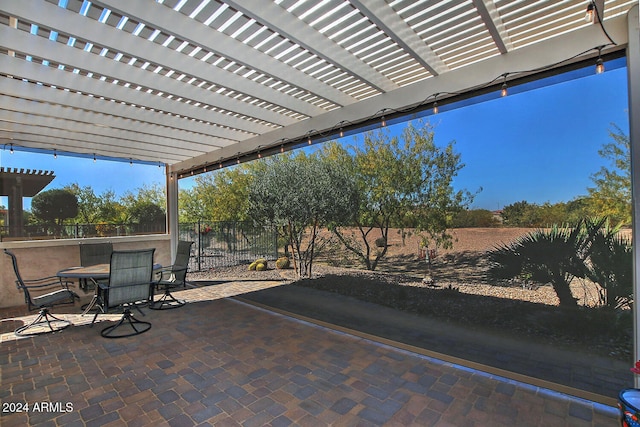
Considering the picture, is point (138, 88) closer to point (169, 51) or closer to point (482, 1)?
point (169, 51)

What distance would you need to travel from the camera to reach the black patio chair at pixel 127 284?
3816 millimetres

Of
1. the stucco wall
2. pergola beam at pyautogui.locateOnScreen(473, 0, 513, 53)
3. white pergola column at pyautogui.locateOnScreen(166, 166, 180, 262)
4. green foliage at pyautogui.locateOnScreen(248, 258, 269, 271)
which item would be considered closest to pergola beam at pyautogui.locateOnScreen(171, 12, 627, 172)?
pergola beam at pyautogui.locateOnScreen(473, 0, 513, 53)

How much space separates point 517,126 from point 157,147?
20.3 feet

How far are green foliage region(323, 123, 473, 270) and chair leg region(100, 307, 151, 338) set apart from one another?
3.07 meters

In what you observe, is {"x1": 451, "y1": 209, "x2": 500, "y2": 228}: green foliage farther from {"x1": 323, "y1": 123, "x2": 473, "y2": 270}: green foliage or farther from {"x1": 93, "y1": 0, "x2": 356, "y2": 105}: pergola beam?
{"x1": 93, "y1": 0, "x2": 356, "y2": 105}: pergola beam

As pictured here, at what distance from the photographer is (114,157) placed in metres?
6.84

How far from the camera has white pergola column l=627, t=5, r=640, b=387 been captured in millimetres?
2184

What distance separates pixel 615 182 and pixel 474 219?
116 centimetres

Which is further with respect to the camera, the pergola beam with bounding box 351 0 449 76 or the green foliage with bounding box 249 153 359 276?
the green foliage with bounding box 249 153 359 276

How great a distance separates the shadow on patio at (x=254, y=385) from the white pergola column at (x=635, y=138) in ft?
3.01

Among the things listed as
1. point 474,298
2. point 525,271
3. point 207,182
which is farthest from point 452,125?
Result: point 207,182

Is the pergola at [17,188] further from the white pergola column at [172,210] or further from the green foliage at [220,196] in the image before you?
the green foliage at [220,196]

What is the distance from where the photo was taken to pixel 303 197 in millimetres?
4992

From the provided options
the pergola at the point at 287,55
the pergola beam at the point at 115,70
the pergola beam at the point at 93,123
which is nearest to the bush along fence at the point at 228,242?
the pergola beam at the point at 93,123
